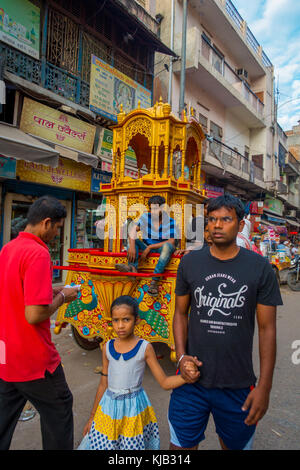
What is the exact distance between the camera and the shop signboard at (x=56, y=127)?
22.2 feet

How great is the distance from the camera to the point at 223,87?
529 inches

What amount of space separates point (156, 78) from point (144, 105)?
2.57m

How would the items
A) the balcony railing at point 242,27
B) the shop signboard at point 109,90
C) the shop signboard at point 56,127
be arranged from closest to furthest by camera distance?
the shop signboard at point 56,127
the shop signboard at point 109,90
the balcony railing at point 242,27

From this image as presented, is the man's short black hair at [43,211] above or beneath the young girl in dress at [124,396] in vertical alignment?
above

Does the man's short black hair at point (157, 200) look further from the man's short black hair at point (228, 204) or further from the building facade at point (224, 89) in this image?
the building facade at point (224, 89)

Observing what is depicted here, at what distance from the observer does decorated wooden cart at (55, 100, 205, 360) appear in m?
3.19

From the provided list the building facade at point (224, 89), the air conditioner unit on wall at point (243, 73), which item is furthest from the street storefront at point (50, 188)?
the air conditioner unit on wall at point (243, 73)

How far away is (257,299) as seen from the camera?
1470 millimetres

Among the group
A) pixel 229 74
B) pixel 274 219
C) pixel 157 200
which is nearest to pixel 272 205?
pixel 274 219

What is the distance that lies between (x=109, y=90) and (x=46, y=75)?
2035 millimetres

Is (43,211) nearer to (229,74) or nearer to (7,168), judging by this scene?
(7,168)

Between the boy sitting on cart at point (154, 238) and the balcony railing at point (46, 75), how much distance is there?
17.1 feet

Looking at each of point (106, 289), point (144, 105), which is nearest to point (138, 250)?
point (106, 289)
